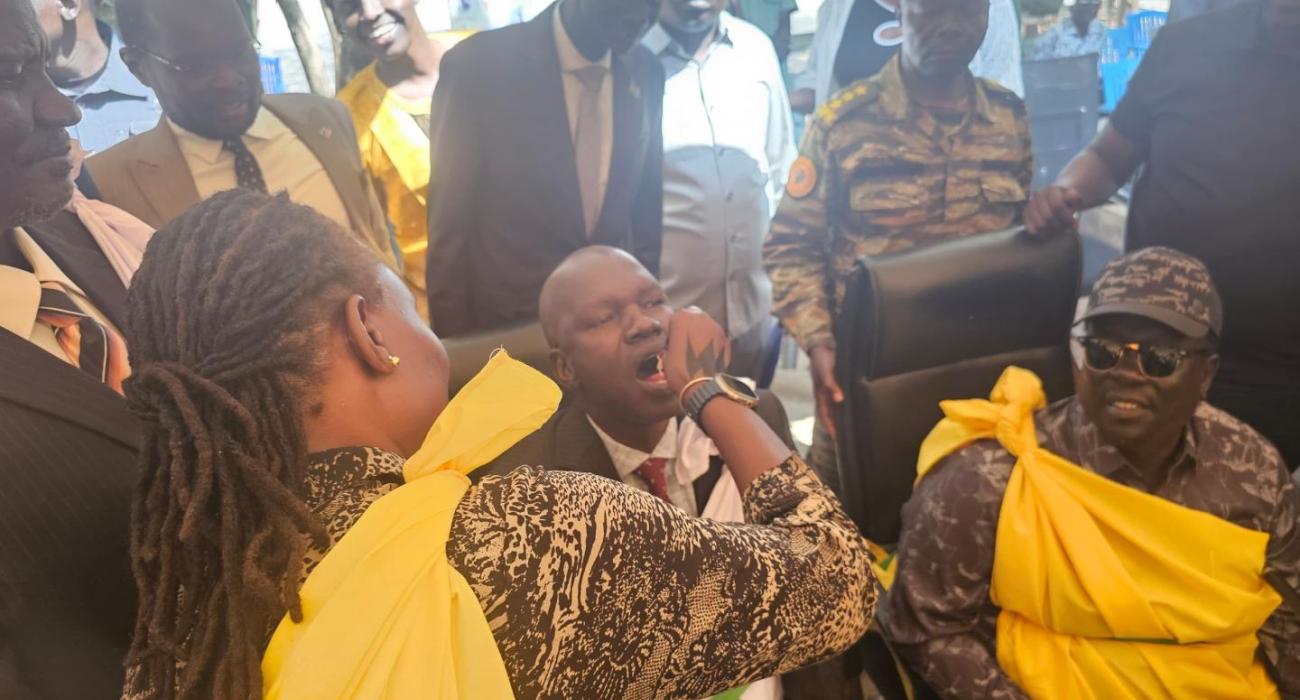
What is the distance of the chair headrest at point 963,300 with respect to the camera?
163 centimetres

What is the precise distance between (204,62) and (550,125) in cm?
59

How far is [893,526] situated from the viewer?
178 cm

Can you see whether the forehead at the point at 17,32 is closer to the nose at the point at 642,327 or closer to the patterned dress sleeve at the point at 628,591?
the patterned dress sleeve at the point at 628,591

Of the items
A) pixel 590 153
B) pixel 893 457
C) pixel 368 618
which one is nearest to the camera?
pixel 368 618

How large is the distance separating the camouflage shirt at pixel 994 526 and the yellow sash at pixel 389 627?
Result: 972 mm

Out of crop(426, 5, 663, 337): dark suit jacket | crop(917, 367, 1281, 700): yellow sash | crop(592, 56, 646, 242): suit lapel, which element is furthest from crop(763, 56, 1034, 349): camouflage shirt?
Result: crop(917, 367, 1281, 700): yellow sash

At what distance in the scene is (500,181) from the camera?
149 cm

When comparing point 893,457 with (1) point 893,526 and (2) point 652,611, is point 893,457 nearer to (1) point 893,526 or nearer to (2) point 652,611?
(1) point 893,526

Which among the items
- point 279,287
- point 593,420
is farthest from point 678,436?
point 279,287

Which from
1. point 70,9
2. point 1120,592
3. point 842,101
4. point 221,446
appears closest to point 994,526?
point 1120,592

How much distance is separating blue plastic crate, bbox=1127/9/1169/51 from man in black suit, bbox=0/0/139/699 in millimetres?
2134

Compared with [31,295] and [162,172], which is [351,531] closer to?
[31,295]

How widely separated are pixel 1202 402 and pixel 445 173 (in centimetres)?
142

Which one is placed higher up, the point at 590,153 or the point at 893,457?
the point at 590,153
